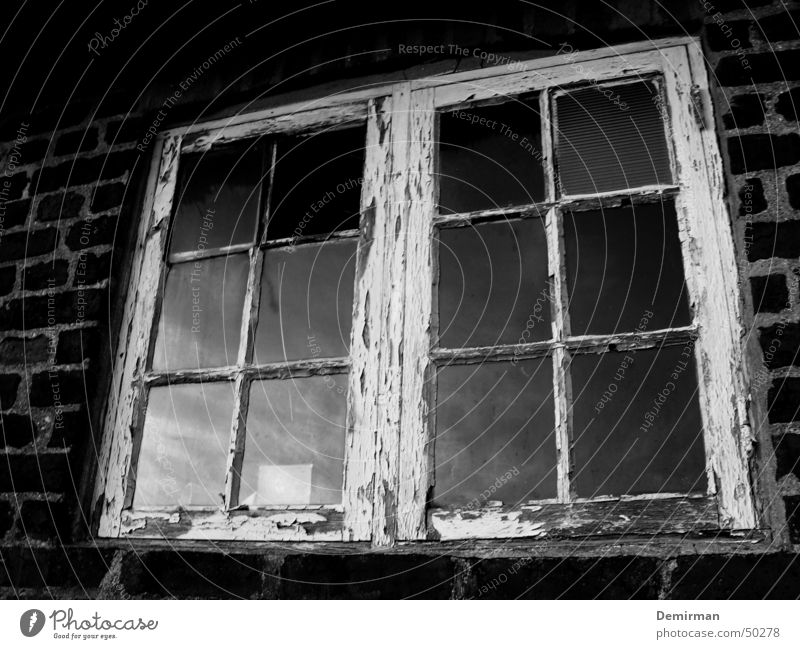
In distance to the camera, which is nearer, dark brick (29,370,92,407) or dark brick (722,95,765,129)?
dark brick (722,95,765,129)

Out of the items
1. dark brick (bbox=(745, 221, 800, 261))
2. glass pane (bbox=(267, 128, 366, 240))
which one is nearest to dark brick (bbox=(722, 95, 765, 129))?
dark brick (bbox=(745, 221, 800, 261))

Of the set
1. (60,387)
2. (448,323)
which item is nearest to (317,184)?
(448,323)

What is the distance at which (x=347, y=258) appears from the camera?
2340 mm

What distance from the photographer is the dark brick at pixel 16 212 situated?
2.70m

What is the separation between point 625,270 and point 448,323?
539 mm

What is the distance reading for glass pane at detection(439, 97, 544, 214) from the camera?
90.5 inches

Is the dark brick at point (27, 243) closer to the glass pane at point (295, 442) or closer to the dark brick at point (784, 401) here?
the glass pane at point (295, 442)

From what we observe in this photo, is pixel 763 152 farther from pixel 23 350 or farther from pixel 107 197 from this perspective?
pixel 23 350

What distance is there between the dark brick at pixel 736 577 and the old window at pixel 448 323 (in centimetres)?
10

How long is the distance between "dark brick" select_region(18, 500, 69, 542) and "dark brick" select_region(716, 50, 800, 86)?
7.54ft

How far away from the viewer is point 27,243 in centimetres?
264

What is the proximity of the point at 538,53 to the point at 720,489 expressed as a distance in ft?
4.75

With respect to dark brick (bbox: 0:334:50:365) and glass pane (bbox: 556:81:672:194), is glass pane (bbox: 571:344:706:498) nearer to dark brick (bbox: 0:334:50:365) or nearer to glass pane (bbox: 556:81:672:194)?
glass pane (bbox: 556:81:672:194)

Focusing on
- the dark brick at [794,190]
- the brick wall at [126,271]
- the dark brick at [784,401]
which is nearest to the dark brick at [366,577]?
the brick wall at [126,271]
